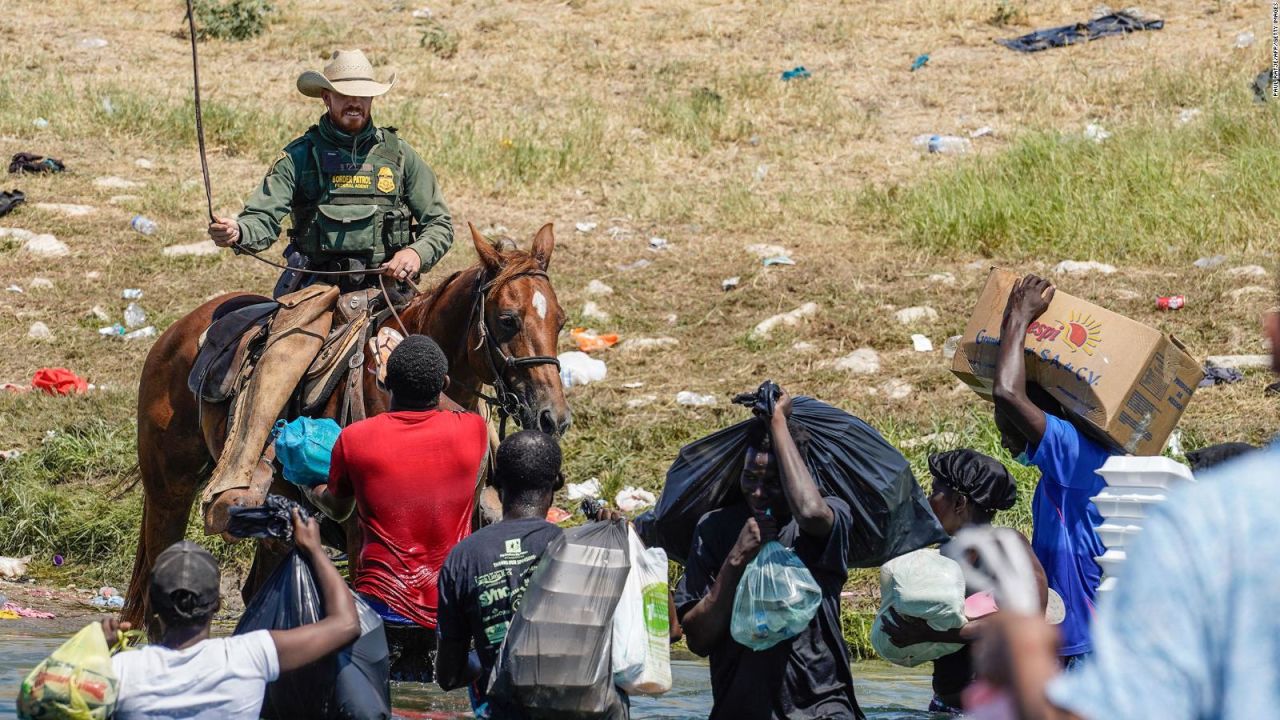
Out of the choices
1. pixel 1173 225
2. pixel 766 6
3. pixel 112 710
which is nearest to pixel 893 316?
pixel 1173 225

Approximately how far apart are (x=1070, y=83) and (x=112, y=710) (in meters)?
14.5

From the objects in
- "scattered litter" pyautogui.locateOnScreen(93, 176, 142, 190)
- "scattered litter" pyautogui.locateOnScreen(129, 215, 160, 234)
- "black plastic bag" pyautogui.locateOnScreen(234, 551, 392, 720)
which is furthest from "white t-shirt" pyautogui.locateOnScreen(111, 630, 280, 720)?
"scattered litter" pyautogui.locateOnScreen(93, 176, 142, 190)

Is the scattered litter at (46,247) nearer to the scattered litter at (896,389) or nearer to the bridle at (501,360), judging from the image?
the scattered litter at (896,389)

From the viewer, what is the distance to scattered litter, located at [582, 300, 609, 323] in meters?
12.0

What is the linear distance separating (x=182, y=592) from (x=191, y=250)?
33.7 ft

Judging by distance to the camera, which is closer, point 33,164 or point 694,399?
point 694,399

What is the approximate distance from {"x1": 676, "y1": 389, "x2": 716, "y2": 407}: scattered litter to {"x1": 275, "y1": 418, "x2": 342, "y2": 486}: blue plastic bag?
16.3 ft

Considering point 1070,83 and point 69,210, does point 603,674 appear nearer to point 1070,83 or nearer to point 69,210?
point 69,210

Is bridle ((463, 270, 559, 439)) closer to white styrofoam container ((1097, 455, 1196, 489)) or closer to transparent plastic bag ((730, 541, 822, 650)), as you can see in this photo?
transparent plastic bag ((730, 541, 822, 650))

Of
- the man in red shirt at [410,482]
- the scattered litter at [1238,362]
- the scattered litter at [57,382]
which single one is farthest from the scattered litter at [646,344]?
the man in red shirt at [410,482]

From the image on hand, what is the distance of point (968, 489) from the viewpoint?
15.9 ft

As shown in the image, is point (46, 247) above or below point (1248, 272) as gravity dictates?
below

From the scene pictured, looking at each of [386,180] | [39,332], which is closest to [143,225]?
[39,332]

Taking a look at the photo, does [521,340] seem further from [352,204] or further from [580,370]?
[580,370]
